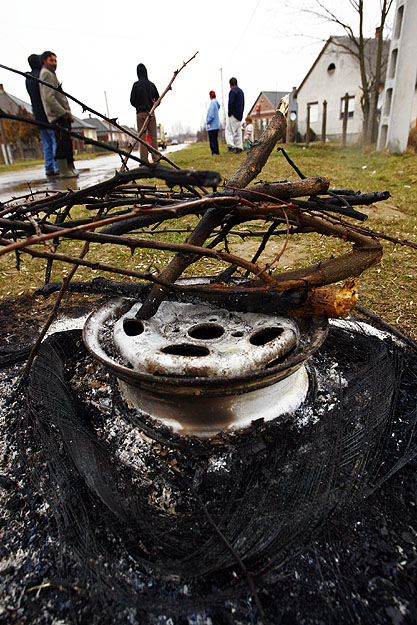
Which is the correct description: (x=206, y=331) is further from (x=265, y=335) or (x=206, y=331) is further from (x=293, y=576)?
(x=293, y=576)

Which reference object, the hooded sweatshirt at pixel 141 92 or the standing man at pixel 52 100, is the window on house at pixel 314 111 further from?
the standing man at pixel 52 100

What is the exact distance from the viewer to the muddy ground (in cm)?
131

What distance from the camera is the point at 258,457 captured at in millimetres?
1861

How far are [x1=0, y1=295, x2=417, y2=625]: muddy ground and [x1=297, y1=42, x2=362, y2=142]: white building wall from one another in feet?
99.9

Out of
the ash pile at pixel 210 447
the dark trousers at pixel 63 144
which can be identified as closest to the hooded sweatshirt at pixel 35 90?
the dark trousers at pixel 63 144

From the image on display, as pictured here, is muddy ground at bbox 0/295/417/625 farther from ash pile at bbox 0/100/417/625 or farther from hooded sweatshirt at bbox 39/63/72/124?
hooded sweatshirt at bbox 39/63/72/124

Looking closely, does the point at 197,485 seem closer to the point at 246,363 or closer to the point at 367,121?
the point at 246,363

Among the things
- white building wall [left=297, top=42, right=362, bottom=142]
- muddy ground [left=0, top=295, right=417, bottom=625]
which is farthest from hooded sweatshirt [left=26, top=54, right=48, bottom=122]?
white building wall [left=297, top=42, right=362, bottom=142]

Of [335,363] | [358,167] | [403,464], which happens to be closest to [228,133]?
[358,167]

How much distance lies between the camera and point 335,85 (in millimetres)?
30062

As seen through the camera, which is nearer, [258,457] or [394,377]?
[258,457]

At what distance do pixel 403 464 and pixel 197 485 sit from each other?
3.23ft

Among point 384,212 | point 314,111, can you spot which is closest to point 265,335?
point 384,212

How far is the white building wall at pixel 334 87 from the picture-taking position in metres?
28.7
